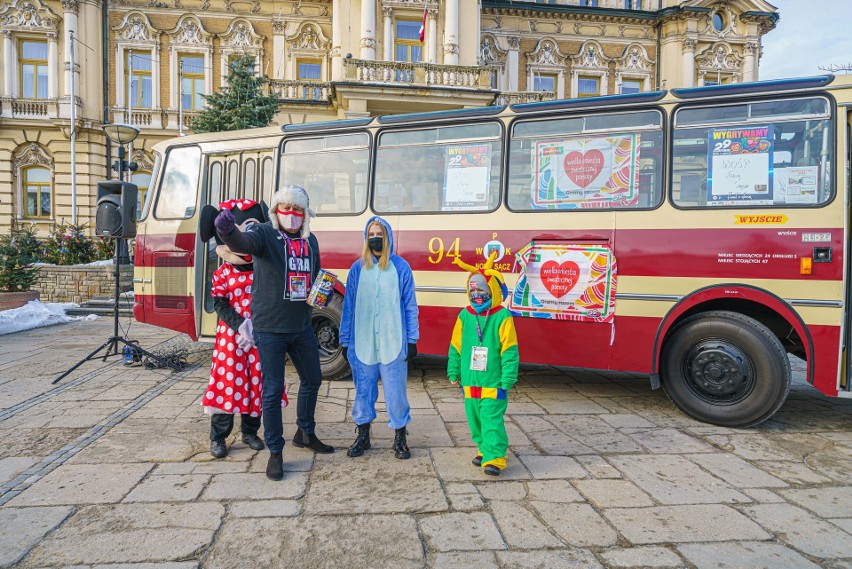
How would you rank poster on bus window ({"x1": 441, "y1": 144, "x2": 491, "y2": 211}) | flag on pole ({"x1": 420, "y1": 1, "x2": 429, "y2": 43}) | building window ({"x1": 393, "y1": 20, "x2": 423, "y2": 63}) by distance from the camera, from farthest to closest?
building window ({"x1": 393, "y1": 20, "x2": 423, "y2": 63}), flag on pole ({"x1": 420, "y1": 1, "x2": 429, "y2": 43}), poster on bus window ({"x1": 441, "y1": 144, "x2": 491, "y2": 211})

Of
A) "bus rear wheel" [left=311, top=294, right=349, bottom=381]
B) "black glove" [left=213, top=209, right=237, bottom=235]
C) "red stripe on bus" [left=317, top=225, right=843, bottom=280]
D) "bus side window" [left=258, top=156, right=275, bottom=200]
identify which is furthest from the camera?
"bus side window" [left=258, top=156, right=275, bottom=200]

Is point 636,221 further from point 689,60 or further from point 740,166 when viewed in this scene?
point 689,60

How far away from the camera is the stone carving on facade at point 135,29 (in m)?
24.1

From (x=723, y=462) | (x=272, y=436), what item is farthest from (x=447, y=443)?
(x=723, y=462)

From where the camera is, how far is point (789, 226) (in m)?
4.69

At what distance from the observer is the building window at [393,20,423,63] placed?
76.2 ft

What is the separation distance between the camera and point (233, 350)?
13.2 feet

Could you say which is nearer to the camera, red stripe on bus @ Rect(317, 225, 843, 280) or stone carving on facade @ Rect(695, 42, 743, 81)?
red stripe on bus @ Rect(317, 225, 843, 280)

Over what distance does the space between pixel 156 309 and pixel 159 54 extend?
2207cm

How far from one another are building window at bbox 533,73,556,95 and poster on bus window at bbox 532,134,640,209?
75.5 ft

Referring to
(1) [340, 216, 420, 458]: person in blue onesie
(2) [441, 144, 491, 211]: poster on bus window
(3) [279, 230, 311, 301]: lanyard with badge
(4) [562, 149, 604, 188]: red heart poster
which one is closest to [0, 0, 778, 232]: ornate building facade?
(2) [441, 144, 491, 211]: poster on bus window

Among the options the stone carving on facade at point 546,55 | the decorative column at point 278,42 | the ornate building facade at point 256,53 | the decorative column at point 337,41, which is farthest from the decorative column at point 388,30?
the stone carving on facade at point 546,55

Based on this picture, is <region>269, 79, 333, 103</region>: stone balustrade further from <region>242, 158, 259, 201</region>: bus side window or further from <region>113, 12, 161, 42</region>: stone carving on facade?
<region>242, 158, 259, 201</region>: bus side window

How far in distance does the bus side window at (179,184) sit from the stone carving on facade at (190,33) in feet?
67.9
